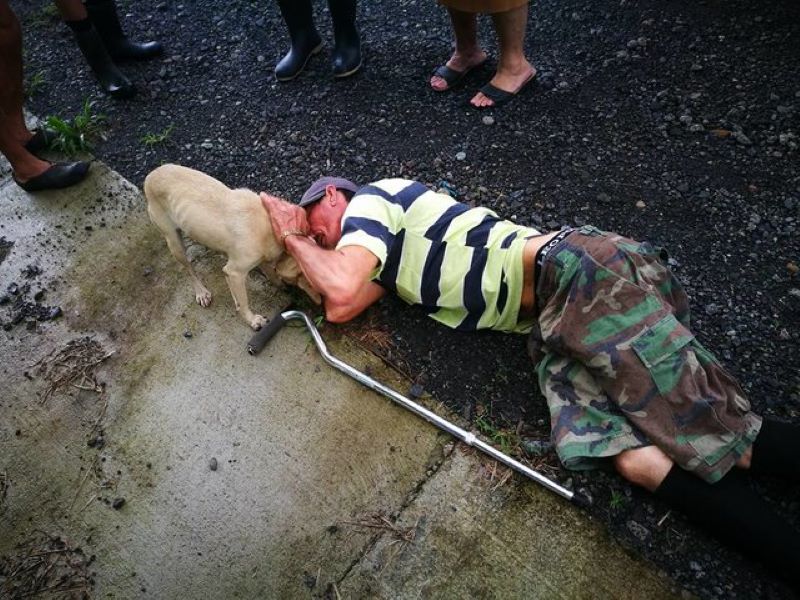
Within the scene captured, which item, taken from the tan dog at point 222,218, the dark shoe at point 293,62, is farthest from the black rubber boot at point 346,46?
the tan dog at point 222,218

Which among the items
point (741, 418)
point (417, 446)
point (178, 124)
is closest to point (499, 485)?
point (417, 446)

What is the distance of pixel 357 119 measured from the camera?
149 inches

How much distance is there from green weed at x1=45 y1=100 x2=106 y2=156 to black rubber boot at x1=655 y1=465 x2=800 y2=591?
3.89 metres

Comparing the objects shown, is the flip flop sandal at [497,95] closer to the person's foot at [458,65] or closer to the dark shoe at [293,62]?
the person's foot at [458,65]

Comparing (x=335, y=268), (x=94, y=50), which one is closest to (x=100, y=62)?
(x=94, y=50)

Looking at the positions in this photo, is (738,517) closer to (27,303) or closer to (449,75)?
(449,75)

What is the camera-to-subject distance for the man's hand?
258cm

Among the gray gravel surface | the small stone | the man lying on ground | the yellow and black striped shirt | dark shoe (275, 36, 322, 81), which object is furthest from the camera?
dark shoe (275, 36, 322, 81)

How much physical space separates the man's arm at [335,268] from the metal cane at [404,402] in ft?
0.89

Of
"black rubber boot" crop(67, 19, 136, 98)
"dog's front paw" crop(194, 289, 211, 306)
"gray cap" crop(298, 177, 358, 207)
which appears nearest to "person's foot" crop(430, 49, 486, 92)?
"gray cap" crop(298, 177, 358, 207)

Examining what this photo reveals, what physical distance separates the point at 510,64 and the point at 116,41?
9.39 ft

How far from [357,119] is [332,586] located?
274 centimetres

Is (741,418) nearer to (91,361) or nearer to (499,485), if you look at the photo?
(499,485)

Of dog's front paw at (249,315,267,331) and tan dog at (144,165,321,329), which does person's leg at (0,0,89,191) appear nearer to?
A: tan dog at (144,165,321,329)
